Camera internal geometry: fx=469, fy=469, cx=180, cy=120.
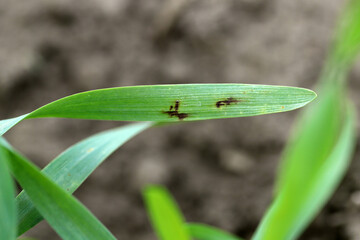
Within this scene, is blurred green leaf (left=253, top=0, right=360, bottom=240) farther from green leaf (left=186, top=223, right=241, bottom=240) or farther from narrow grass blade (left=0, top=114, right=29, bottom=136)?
narrow grass blade (left=0, top=114, right=29, bottom=136)

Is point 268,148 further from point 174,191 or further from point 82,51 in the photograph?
point 82,51

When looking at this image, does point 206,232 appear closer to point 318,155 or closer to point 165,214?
point 165,214

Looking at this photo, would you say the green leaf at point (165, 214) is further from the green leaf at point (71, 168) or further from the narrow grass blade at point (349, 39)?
the narrow grass blade at point (349, 39)

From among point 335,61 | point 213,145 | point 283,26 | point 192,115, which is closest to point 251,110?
point 192,115

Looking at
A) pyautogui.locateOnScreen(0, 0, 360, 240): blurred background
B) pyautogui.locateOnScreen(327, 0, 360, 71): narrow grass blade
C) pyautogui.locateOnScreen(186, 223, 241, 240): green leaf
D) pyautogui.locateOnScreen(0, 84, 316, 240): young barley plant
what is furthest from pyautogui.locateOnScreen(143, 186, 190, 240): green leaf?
pyautogui.locateOnScreen(0, 0, 360, 240): blurred background

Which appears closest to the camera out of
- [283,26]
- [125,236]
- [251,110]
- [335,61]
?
[251,110]
